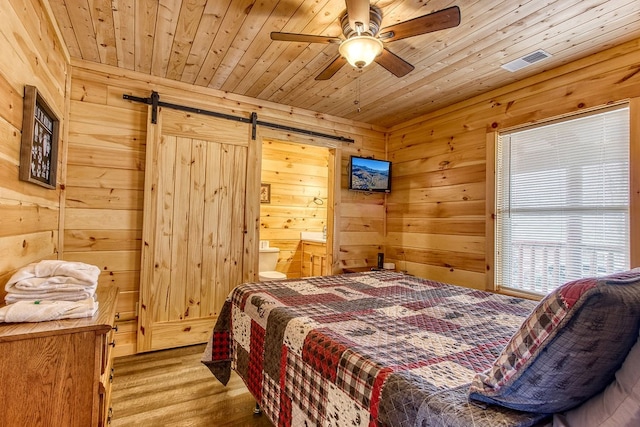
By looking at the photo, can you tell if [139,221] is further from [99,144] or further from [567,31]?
[567,31]

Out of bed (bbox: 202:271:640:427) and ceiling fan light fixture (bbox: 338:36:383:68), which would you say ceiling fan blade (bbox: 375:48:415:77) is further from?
bed (bbox: 202:271:640:427)

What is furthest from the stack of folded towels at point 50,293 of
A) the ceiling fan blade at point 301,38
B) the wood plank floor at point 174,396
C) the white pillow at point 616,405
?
the white pillow at point 616,405

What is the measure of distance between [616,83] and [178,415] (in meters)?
3.62

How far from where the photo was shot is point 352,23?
1766 millimetres

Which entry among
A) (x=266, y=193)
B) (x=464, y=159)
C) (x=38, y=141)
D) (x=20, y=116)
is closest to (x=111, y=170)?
(x=38, y=141)

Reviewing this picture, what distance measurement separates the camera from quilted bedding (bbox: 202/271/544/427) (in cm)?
90

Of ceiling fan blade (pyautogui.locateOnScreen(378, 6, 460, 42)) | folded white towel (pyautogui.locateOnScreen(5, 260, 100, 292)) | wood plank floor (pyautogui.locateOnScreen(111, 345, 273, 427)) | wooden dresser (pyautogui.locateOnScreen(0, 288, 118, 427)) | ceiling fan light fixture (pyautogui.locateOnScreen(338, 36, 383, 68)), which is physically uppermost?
ceiling fan blade (pyautogui.locateOnScreen(378, 6, 460, 42))

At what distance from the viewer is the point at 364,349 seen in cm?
115

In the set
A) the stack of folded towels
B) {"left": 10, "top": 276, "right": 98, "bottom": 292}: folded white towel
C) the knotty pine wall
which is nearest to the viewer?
the stack of folded towels

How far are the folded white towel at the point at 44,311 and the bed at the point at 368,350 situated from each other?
0.77 meters

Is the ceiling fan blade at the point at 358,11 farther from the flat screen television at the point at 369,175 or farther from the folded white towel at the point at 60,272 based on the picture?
the flat screen television at the point at 369,175

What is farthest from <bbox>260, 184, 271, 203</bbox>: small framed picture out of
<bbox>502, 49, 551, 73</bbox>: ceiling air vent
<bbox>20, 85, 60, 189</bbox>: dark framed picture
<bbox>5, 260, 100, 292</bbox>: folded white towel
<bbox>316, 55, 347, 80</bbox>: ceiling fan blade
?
<bbox>5, 260, 100, 292</bbox>: folded white towel

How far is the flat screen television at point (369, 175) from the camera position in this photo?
13.2 ft

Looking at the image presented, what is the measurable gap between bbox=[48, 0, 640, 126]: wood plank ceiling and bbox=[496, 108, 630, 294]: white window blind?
58cm
